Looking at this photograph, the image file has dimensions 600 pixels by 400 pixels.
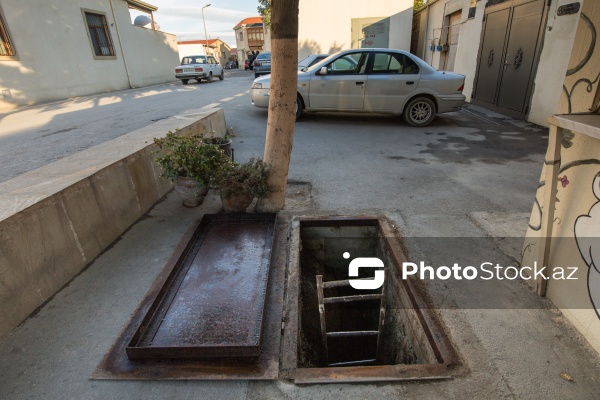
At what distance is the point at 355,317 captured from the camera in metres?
3.78

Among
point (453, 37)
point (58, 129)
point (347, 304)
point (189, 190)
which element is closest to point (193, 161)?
point (189, 190)

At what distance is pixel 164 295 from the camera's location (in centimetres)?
260

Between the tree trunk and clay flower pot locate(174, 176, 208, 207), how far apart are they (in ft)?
2.30

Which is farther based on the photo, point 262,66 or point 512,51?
point 262,66

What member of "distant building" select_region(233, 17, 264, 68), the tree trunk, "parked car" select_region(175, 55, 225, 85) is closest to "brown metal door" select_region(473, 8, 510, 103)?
the tree trunk

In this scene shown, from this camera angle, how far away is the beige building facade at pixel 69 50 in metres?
11.2

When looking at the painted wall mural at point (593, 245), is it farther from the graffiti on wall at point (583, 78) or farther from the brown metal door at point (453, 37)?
the brown metal door at point (453, 37)

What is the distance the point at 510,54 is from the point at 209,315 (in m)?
9.94

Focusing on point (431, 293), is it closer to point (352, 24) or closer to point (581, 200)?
point (581, 200)

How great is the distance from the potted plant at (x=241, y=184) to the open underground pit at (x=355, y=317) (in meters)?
0.61

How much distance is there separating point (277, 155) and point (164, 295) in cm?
184

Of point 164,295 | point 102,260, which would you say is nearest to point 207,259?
point 164,295

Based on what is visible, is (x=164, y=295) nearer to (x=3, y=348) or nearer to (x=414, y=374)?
(x=3, y=348)

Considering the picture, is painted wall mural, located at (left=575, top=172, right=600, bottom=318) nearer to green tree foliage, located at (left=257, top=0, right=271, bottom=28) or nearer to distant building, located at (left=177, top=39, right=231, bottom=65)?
green tree foliage, located at (left=257, top=0, right=271, bottom=28)
